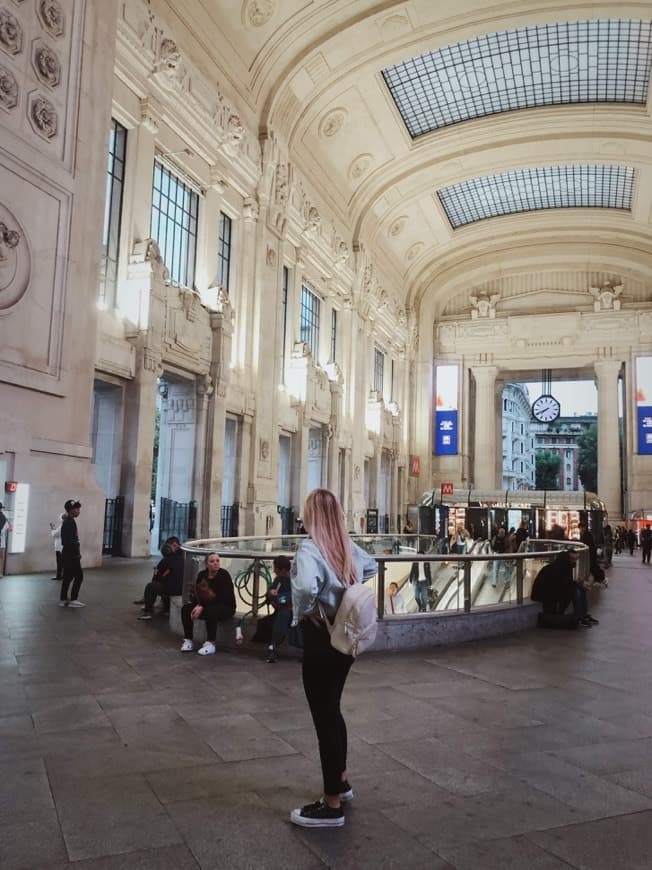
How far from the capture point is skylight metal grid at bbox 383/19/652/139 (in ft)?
75.5

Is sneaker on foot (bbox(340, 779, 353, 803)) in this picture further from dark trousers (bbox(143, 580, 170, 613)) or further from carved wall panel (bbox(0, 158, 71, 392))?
carved wall panel (bbox(0, 158, 71, 392))

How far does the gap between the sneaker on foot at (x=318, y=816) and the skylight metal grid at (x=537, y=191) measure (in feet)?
107

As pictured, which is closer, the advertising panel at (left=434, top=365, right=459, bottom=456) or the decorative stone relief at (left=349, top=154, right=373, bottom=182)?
the decorative stone relief at (left=349, top=154, right=373, bottom=182)

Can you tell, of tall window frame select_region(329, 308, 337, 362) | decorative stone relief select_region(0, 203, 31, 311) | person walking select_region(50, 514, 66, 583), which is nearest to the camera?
person walking select_region(50, 514, 66, 583)

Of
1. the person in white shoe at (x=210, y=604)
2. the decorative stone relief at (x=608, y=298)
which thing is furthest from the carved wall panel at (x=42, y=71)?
the decorative stone relief at (x=608, y=298)

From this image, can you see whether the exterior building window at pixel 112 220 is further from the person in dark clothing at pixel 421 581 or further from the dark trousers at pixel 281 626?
the dark trousers at pixel 281 626

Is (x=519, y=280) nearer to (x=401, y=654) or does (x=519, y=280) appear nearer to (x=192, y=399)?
(x=192, y=399)

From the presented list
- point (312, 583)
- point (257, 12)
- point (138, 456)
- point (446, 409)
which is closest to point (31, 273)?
point (138, 456)

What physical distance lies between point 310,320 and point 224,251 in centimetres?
733

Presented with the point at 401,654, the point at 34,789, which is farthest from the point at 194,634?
the point at 34,789

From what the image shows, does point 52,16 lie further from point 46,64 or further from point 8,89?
point 8,89

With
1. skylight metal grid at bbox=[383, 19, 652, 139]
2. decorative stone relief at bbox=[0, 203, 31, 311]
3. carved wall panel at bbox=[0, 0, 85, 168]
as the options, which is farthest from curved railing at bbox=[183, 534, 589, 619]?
skylight metal grid at bbox=[383, 19, 652, 139]

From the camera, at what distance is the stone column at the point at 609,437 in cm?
3778

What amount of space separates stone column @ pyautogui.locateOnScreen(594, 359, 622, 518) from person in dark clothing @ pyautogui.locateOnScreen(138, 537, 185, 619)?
109 feet
